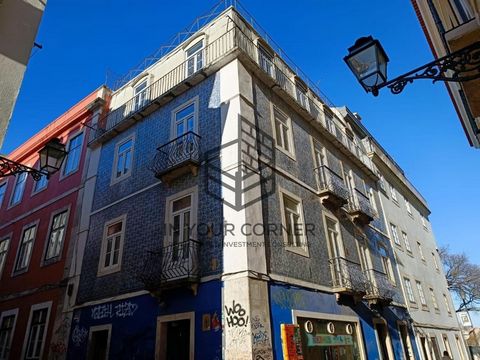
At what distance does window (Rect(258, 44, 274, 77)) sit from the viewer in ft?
38.8

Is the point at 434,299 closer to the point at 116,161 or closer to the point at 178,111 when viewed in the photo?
the point at 178,111

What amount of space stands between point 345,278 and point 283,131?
515cm

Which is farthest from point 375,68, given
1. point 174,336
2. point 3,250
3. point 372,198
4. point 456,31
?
point 3,250

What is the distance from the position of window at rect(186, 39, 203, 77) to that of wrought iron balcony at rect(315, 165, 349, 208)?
5.51 m

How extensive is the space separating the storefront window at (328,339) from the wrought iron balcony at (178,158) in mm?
4946

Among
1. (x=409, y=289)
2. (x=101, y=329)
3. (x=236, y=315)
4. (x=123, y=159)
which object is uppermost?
(x=123, y=159)

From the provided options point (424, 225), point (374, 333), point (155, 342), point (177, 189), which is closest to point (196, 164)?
point (177, 189)

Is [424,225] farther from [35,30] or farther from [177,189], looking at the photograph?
[35,30]

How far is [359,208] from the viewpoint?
14008mm

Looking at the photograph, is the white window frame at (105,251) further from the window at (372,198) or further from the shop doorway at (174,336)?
the window at (372,198)

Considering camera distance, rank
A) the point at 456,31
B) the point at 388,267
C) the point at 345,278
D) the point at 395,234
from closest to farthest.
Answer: the point at 456,31
the point at 345,278
the point at 388,267
the point at 395,234

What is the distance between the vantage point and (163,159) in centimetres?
1072

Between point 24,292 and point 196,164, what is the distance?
9.12 m

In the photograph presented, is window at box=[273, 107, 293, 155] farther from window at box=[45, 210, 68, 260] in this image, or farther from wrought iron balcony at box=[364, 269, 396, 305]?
window at box=[45, 210, 68, 260]
